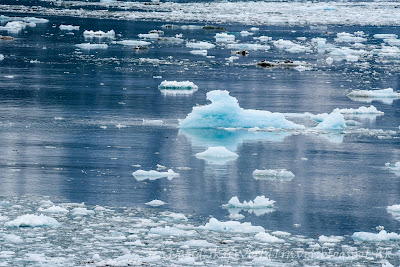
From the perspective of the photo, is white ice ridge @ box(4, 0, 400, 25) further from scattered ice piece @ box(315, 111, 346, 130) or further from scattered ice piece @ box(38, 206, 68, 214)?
scattered ice piece @ box(38, 206, 68, 214)

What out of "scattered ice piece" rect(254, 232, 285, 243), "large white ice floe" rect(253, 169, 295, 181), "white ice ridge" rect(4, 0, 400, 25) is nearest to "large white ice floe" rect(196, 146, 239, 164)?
"large white ice floe" rect(253, 169, 295, 181)

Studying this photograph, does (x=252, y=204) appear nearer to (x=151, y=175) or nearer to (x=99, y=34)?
(x=151, y=175)

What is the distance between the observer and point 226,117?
14164mm

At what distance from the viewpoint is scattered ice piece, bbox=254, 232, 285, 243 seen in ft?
26.5

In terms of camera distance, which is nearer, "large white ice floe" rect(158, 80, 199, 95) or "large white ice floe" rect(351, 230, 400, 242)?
"large white ice floe" rect(351, 230, 400, 242)

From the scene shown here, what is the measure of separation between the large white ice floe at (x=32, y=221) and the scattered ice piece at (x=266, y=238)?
5.87 feet

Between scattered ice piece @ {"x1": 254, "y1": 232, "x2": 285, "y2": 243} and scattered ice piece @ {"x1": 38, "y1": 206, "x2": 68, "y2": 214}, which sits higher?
scattered ice piece @ {"x1": 254, "y1": 232, "x2": 285, "y2": 243}

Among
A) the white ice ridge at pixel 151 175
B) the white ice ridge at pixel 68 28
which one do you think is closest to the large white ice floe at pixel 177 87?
the white ice ridge at pixel 151 175

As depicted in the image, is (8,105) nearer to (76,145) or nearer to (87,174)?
(76,145)

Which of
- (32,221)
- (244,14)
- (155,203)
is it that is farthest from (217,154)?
(244,14)

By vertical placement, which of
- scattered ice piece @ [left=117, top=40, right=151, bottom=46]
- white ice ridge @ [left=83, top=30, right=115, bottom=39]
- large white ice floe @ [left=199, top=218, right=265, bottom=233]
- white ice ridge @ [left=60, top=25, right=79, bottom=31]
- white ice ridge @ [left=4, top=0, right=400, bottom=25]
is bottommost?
white ice ridge @ [left=4, top=0, right=400, bottom=25]

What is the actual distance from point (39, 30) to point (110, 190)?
24.8 meters

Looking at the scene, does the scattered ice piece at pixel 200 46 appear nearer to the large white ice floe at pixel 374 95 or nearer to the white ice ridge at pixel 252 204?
the large white ice floe at pixel 374 95

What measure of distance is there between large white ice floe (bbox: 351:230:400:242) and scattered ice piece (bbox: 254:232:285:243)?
2.33 feet
